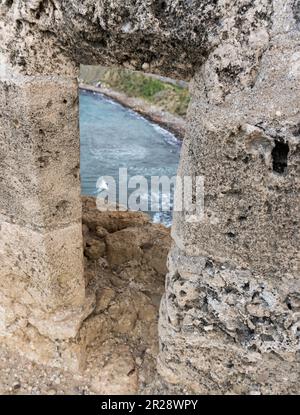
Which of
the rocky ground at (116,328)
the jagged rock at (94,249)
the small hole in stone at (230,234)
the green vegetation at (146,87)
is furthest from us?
the green vegetation at (146,87)

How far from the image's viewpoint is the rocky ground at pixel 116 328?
116 inches

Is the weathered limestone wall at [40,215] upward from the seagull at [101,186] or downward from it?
upward

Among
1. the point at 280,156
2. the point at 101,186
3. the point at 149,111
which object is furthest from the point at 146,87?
the point at 280,156

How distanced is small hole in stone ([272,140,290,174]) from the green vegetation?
17.8 metres

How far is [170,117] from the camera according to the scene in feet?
63.9

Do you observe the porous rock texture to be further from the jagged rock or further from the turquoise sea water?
the turquoise sea water

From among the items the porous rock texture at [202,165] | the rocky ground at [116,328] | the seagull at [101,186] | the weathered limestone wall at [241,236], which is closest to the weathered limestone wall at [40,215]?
the porous rock texture at [202,165]

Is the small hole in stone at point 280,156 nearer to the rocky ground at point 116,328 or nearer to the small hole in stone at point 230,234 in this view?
the small hole in stone at point 230,234

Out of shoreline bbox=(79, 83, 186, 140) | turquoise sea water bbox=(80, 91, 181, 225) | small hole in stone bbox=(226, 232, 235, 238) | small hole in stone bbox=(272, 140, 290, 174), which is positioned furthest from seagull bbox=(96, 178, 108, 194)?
small hole in stone bbox=(272, 140, 290, 174)

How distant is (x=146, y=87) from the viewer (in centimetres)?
2275

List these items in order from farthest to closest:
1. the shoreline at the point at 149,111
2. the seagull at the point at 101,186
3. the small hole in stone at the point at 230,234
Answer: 1. the shoreline at the point at 149,111
2. the seagull at the point at 101,186
3. the small hole in stone at the point at 230,234

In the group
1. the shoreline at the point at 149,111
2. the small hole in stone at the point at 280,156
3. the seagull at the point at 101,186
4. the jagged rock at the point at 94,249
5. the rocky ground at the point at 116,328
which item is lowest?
the seagull at the point at 101,186

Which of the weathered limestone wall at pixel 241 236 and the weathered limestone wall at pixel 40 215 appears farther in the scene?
the weathered limestone wall at pixel 40 215

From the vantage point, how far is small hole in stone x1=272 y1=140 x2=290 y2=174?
1.92 meters
